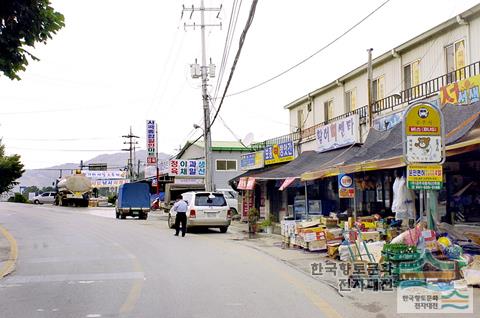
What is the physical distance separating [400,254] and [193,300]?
3.40 m

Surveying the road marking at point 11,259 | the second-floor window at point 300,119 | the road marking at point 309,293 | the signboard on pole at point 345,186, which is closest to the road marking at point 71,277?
the road marking at point 11,259

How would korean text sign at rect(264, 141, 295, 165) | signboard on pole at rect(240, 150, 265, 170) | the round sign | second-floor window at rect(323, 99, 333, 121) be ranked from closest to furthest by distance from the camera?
the round sign < second-floor window at rect(323, 99, 333, 121) < korean text sign at rect(264, 141, 295, 165) < signboard on pole at rect(240, 150, 265, 170)

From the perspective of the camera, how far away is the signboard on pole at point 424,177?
9.16m

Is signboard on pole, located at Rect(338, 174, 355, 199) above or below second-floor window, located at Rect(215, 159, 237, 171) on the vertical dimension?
below

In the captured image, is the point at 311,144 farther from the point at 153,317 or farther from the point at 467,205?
the point at 153,317

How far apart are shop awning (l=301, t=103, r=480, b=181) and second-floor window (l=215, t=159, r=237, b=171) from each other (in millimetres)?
31872

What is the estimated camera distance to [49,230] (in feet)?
80.3

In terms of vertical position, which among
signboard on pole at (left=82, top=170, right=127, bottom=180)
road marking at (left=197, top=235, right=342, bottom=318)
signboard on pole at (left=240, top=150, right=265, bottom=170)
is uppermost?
signboard on pole at (left=82, top=170, right=127, bottom=180)

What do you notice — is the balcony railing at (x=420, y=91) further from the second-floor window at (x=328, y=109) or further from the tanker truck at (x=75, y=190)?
the tanker truck at (x=75, y=190)

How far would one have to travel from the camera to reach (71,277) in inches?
440

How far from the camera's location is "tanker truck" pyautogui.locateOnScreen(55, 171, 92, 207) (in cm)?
5506

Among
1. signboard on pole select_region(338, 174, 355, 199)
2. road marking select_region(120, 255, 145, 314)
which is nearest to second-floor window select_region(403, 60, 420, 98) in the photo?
signboard on pole select_region(338, 174, 355, 199)

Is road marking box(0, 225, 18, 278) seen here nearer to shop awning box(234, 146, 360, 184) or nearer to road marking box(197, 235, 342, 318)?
road marking box(197, 235, 342, 318)

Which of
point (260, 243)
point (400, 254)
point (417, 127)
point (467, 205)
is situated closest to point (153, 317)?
point (400, 254)
